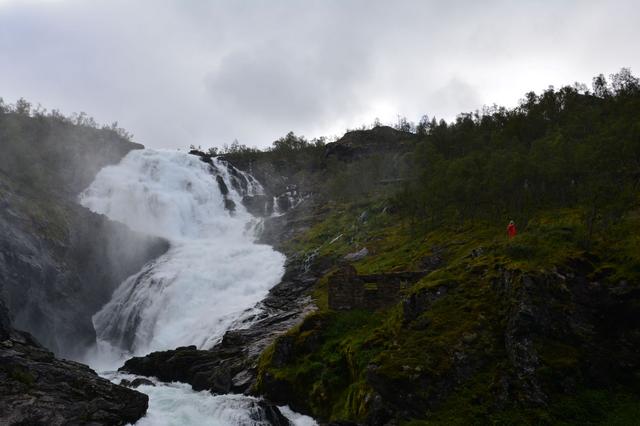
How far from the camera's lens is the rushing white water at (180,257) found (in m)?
43.1

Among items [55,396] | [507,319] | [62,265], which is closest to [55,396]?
[55,396]

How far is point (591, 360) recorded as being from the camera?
16609 mm

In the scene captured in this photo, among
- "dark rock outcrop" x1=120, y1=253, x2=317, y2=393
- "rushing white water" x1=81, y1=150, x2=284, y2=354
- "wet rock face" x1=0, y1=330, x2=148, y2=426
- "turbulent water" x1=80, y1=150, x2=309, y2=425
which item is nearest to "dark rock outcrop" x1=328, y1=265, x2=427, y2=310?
"dark rock outcrop" x1=120, y1=253, x2=317, y2=393

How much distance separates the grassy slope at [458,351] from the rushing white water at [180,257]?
16.1 m

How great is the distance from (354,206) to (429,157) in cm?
1532

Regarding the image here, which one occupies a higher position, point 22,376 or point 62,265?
point 62,265

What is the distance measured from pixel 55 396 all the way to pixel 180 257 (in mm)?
35281

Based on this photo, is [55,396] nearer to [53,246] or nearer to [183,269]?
[183,269]

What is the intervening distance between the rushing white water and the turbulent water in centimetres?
11

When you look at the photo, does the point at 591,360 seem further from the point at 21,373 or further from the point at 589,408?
the point at 21,373

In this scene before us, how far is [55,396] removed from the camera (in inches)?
830

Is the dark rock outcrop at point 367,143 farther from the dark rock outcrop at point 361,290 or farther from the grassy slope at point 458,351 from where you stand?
the grassy slope at point 458,351

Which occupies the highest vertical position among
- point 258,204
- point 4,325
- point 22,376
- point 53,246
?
point 258,204

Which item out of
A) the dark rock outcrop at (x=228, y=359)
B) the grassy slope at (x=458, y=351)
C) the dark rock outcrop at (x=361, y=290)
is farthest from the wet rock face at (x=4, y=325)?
the dark rock outcrop at (x=361, y=290)
